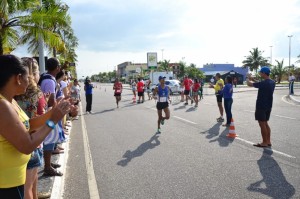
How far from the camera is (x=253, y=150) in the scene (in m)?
7.51

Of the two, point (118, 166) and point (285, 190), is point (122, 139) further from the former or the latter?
point (285, 190)

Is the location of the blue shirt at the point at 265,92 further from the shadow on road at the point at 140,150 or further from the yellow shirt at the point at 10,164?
the yellow shirt at the point at 10,164

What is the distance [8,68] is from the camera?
2.45 meters

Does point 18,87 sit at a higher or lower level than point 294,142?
higher

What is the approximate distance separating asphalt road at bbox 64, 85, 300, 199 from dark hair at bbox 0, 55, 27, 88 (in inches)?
114

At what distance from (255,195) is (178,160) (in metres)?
2.29

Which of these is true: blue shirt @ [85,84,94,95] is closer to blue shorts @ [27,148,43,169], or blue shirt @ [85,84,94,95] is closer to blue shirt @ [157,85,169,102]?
blue shirt @ [157,85,169,102]

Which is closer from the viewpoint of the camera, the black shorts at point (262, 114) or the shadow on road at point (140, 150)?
the shadow on road at point (140, 150)

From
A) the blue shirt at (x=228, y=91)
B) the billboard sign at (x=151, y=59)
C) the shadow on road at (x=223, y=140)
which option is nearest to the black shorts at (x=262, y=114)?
the shadow on road at (x=223, y=140)

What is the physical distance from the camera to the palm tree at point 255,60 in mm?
91875

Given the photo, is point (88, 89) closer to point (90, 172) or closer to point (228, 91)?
point (228, 91)

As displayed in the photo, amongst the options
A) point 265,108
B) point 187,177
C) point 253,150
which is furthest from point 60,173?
point 265,108

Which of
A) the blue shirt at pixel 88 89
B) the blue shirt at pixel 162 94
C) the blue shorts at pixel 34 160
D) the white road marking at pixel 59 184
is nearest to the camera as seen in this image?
the blue shorts at pixel 34 160

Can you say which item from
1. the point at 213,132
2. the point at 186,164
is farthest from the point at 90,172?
the point at 213,132
